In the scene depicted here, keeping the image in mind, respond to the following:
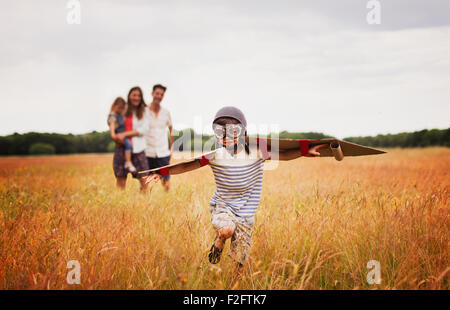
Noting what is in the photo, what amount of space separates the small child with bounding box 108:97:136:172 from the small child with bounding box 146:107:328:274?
3.87 m

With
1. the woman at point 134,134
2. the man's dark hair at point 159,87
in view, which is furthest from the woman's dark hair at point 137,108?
the man's dark hair at point 159,87

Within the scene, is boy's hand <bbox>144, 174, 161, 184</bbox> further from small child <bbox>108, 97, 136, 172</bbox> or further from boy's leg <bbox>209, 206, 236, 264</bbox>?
small child <bbox>108, 97, 136, 172</bbox>

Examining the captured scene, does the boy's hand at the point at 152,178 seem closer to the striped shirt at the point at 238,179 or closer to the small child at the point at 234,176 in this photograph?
the small child at the point at 234,176

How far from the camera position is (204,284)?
249cm

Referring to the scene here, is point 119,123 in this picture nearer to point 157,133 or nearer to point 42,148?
point 157,133

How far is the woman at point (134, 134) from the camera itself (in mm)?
6488

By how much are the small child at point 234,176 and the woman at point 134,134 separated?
3.85 m

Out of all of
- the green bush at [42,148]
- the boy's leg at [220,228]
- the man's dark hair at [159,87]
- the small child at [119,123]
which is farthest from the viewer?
Answer: the green bush at [42,148]

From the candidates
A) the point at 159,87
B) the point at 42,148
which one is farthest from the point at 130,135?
the point at 42,148

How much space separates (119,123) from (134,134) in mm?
410

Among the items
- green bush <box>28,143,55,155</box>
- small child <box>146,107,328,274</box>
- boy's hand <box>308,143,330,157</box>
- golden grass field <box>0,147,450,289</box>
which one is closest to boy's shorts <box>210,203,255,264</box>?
small child <box>146,107,328,274</box>
